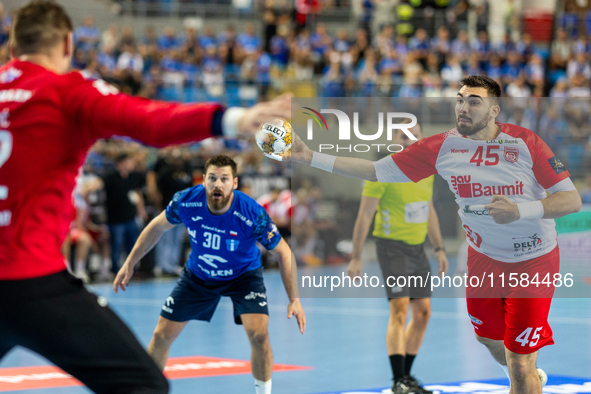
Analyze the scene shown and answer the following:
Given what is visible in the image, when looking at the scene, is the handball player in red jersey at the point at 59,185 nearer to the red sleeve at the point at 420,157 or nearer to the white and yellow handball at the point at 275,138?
the white and yellow handball at the point at 275,138

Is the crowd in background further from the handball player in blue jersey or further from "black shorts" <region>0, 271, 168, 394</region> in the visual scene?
"black shorts" <region>0, 271, 168, 394</region>

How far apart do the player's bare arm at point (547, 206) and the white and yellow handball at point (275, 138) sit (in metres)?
1.42

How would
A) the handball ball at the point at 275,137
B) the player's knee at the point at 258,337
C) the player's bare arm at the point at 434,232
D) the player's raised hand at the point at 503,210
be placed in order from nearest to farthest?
the handball ball at the point at 275,137, the player's raised hand at the point at 503,210, the player's knee at the point at 258,337, the player's bare arm at the point at 434,232

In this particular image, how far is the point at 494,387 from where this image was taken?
20.9 feet

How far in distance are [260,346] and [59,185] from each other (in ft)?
9.79

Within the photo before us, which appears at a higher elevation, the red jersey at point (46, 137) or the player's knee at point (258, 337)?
the red jersey at point (46, 137)

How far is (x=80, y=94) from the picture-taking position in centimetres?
271

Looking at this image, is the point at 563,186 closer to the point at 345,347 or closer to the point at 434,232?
the point at 434,232

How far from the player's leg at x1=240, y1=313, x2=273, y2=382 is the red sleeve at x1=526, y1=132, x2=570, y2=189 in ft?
7.53

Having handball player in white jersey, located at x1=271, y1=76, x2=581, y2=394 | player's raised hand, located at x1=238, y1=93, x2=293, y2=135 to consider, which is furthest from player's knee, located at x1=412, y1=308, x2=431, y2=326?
player's raised hand, located at x1=238, y1=93, x2=293, y2=135

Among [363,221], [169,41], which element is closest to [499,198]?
[363,221]

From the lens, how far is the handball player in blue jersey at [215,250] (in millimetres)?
5551

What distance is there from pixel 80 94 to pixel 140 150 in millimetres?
12399

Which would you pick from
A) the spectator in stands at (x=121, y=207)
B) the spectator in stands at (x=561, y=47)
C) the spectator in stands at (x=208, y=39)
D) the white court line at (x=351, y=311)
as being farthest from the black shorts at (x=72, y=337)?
the spectator in stands at (x=561, y=47)
